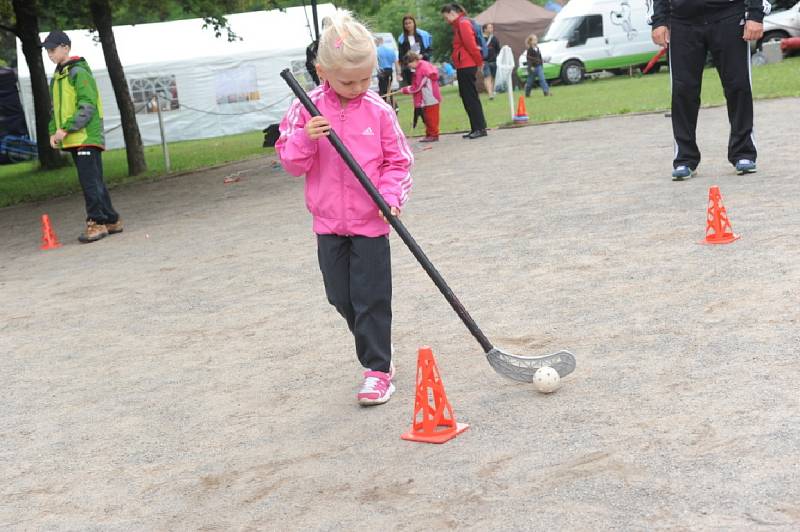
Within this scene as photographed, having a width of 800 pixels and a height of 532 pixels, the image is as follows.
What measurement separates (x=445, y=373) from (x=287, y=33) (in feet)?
84.3

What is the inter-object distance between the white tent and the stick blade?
2484 cm

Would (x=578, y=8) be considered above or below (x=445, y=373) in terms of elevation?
above

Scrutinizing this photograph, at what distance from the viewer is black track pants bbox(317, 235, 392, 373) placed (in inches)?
176

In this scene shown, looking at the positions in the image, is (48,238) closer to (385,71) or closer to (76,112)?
(76,112)

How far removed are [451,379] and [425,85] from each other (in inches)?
474

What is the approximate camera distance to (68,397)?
514cm

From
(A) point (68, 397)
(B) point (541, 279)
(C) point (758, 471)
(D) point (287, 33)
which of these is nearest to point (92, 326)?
(A) point (68, 397)

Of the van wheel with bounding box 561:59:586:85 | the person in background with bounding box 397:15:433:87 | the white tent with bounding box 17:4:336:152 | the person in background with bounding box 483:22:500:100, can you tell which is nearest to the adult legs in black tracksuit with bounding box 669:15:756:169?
the person in background with bounding box 397:15:433:87

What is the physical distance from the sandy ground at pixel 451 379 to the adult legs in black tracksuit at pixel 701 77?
11.5 inches

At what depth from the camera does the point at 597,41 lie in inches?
1250

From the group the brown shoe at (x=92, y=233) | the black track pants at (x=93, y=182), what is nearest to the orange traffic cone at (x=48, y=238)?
the brown shoe at (x=92, y=233)

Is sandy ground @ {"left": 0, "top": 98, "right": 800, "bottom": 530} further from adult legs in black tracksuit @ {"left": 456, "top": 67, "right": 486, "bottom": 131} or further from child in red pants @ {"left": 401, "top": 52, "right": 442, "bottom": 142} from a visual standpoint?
child in red pants @ {"left": 401, "top": 52, "right": 442, "bottom": 142}

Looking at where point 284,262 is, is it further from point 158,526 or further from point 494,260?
point 158,526

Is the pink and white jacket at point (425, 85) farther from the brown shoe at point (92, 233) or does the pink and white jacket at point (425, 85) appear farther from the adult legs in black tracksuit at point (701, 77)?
the adult legs in black tracksuit at point (701, 77)
